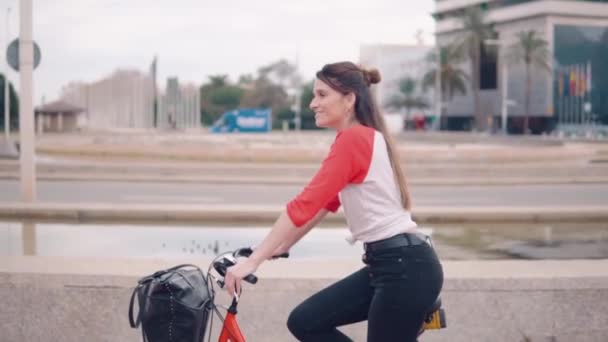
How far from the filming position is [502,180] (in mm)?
19891

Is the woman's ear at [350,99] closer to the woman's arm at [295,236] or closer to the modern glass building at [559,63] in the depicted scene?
the woman's arm at [295,236]

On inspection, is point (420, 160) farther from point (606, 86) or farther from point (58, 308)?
point (606, 86)

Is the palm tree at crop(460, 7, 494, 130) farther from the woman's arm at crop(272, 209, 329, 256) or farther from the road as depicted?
the woman's arm at crop(272, 209, 329, 256)

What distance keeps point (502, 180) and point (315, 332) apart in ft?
57.5

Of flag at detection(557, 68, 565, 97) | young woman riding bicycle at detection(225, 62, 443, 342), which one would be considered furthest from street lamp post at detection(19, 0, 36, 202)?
flag at detection(557, 68, 565, 97)

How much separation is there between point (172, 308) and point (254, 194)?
44.0 feet

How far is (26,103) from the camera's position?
11797mm

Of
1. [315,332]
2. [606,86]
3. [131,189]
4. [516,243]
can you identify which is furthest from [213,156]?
[606,86]

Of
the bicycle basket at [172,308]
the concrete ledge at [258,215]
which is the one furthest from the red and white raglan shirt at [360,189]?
the concrete ledge at [258,215]

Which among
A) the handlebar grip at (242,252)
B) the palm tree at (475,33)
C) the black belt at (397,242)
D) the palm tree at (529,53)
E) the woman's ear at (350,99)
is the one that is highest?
the palm tree at (475,33)

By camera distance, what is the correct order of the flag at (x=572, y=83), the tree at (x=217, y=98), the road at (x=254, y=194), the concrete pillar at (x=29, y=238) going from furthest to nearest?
the tree at (x=217, y=98) → the flag at (x=572, y=83) → the road at (x=254, y=194) → the concrete pillar at (x=29, y=238)

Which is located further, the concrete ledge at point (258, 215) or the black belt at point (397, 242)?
the concrete ledge at point (258, 215)

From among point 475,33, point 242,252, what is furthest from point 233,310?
point 475,33

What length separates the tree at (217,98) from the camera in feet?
329
